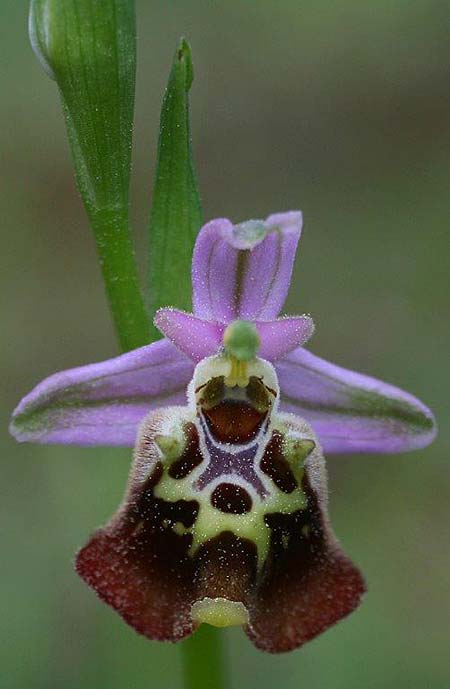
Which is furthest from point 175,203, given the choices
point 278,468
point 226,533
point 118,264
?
point 226,533

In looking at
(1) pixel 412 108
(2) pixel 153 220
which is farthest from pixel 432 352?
(2) pixel 153 220

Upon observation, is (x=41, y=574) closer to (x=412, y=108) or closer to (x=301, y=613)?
(x=301, y=613)

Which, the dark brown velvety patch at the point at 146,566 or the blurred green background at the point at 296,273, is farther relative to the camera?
the blurred green background at the point at 296,273

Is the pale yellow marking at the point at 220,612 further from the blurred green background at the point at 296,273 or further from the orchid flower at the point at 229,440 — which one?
the blurred green background at the point at 296,273

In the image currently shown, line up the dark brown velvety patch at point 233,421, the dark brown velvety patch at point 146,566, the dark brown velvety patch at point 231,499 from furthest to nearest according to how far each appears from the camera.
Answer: the dark brown velvety patch at point 233,421, the dark brown velvety patch at point 231,499, the dark brown velvety patch at point 146,566

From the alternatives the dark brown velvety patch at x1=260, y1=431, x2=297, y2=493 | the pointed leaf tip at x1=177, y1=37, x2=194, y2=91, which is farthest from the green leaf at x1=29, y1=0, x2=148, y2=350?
the dark brown velvety patch at x1=260, y1=431, x2=297, y2=493

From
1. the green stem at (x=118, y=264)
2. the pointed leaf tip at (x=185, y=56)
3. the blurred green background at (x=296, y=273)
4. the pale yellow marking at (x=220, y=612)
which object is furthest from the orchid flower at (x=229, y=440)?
the blurred green background at (x=296, y=273)
